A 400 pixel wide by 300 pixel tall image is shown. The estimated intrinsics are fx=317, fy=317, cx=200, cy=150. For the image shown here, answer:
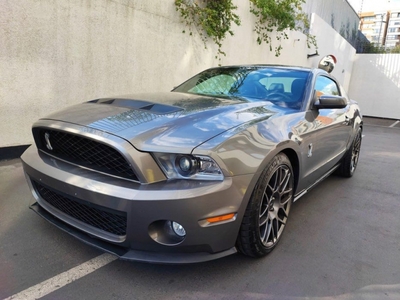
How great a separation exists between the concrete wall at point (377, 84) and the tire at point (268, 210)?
661 inches

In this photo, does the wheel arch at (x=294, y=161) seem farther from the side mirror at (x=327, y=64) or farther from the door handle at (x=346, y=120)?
the side mirror at (x=327, y=64)

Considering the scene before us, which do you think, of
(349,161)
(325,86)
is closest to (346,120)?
(325,86)

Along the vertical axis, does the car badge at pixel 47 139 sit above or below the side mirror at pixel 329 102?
below

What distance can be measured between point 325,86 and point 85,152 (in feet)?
9.60

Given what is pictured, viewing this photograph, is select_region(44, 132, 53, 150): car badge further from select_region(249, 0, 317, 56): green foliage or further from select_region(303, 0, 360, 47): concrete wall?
select_region(303, 0, 360, 47): concrete wall

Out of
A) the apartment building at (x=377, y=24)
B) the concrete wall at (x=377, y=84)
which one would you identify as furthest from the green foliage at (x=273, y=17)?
the apartment building at (x=377, y=24)

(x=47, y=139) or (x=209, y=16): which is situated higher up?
(x=209, y=16)

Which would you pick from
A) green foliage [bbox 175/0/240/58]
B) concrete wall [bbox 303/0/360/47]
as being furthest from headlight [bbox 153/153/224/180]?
concrete wall [bbox 303/0/360/47]

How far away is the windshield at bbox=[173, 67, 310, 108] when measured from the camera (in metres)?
3.15

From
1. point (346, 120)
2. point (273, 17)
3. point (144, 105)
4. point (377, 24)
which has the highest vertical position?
point (377, 24)

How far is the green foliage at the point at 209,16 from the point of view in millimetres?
6477

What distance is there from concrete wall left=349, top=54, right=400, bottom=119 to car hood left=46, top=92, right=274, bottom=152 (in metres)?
16.7

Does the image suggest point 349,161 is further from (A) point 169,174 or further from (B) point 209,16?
(B) point 209,16

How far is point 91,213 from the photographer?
2.00 metres
